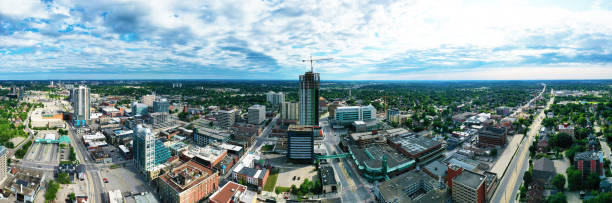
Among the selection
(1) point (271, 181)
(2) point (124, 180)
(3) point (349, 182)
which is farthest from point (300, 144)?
(2) point (124, 180)

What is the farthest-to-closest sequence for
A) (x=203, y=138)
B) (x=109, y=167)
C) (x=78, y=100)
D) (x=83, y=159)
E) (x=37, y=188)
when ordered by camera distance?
(x=78, y=100)
(x=203, y=138)
(x=83, y=159)
(x=109, y=167)
(x=37, y=188)

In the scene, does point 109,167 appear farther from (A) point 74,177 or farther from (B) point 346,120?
(B) point 346,120

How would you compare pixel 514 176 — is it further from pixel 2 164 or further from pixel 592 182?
pixel 2 164

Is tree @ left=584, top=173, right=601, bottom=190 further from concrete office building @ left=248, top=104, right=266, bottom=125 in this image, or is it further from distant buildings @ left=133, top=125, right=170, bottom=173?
concrete office building @ left=248, top=104, right=266, bottom=125

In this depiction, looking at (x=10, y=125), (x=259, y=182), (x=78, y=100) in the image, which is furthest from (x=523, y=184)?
(x=10, y=125)

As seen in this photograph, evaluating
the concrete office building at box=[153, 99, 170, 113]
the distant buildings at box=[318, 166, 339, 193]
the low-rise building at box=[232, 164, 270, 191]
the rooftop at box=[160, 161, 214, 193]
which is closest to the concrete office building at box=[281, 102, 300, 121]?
the distant buildings at box=[318, 166, 339, 193]

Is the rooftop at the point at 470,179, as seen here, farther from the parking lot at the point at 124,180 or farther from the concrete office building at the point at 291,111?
the concrete office building at the point at 291,111
